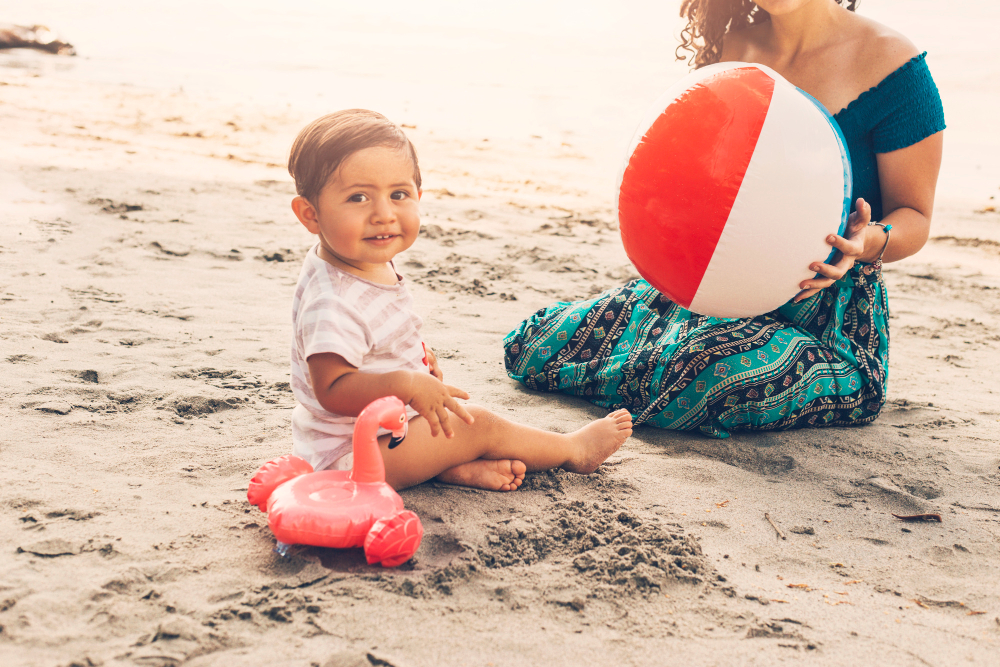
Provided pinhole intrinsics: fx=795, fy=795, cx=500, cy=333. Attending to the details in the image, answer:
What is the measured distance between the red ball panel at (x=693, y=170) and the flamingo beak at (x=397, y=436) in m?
0.96

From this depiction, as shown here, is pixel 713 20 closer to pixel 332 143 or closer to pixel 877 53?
pixel 877 53

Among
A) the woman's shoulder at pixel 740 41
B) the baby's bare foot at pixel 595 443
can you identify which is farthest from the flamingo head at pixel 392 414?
the woman's shoulder at pixel 740 41

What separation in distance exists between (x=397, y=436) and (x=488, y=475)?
0.41m

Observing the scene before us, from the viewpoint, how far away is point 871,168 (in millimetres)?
2777

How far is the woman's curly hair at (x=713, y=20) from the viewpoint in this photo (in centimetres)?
316

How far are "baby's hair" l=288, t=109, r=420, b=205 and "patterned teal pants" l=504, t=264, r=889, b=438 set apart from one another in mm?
1259

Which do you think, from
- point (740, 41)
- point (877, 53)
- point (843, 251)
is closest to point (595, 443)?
point (843, 251)

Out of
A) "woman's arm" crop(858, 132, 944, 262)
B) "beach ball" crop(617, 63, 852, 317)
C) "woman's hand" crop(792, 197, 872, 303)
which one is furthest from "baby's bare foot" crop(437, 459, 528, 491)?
"woman's arm" crop(858, 132, 944, 262)

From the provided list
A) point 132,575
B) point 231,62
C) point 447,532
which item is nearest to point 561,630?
point 447,532

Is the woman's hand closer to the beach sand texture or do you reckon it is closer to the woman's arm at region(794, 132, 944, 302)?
the woman's arm at region(794, 132, 944, 302)

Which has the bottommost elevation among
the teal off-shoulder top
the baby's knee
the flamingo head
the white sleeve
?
→ the baby's knee

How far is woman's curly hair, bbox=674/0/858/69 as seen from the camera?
3160 mm

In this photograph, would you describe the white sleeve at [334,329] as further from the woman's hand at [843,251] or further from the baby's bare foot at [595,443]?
the woman's hand at [843,251]

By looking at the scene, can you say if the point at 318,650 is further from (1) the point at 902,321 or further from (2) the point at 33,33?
(2) the point at 33,33
